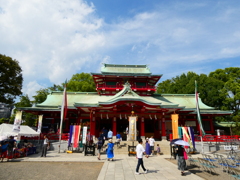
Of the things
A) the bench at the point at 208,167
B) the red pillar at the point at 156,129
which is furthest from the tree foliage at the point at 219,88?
the bench at the point at 208,167

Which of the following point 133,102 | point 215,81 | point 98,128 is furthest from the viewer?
point 215,81

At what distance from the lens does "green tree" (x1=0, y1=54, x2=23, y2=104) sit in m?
26.8

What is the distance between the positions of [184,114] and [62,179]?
23.1 m

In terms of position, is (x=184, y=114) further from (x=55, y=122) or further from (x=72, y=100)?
(x=55, y=122)

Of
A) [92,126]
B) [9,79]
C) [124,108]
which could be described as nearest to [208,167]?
[124,108]

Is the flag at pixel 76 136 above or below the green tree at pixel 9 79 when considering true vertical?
below

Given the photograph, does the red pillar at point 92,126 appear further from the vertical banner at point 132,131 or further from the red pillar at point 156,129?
the red pillar at point 156,129

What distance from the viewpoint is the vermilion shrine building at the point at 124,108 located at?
72.9ft

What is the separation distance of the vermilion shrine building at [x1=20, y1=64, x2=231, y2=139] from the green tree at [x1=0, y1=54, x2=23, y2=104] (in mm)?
6327

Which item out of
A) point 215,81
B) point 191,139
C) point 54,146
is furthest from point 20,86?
point 215,81

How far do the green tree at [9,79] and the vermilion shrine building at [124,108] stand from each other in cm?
633

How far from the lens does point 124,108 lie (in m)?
22.9

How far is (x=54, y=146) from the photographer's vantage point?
18.8m

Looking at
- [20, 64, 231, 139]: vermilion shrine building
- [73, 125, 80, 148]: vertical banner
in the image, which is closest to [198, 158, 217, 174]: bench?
[20, 64, 231, 139]: vermilion shrine building
